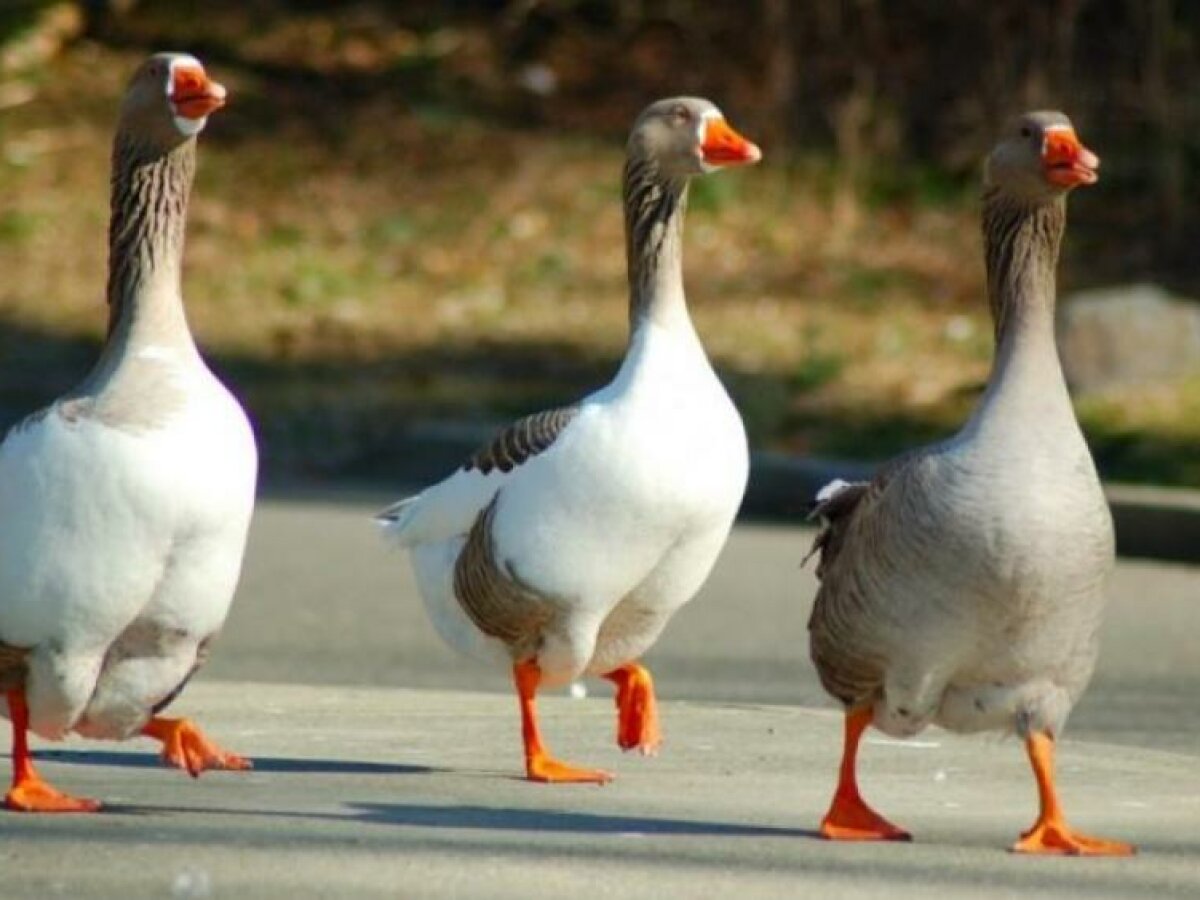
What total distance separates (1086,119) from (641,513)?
12.6m

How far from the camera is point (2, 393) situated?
16391 mm

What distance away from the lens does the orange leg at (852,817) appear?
6.35 metres

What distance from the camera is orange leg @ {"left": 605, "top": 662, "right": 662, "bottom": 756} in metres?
7.45

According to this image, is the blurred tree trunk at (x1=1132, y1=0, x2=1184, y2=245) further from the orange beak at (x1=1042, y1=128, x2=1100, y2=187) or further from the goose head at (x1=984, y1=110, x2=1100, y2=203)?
the orange beak at (x1=1042, y1=128, x2=1100, y2=187)

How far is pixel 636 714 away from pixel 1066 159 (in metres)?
1.90

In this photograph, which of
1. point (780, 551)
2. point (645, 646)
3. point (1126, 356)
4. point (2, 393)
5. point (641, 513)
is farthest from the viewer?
point (2, 393)

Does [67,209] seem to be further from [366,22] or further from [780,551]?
[780,551]

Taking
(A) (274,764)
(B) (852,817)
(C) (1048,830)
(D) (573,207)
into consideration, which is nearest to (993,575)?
(C) (1048,830)

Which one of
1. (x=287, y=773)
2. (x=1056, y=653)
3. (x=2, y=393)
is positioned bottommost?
(x=2, y=393)

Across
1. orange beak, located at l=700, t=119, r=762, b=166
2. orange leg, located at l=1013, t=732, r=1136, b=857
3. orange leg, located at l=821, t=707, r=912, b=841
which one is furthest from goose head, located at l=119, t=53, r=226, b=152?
orange leg, located at l=1013, t=732, r=1136, b=857

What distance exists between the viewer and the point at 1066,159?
638 cm

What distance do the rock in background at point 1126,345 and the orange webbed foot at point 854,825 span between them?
842 cm

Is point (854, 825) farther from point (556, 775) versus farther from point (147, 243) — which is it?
point (147, 243)

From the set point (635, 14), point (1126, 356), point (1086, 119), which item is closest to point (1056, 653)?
point (1126, 356)
